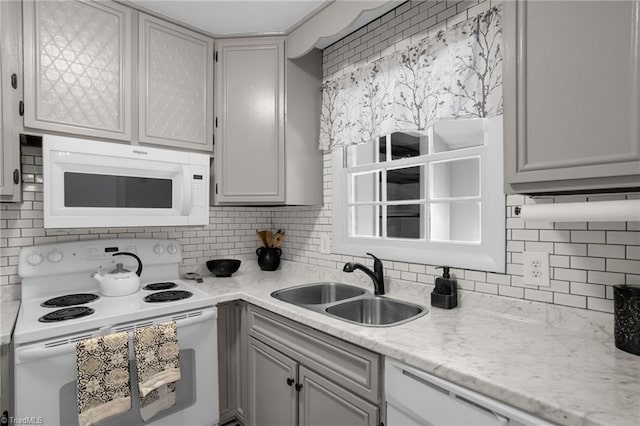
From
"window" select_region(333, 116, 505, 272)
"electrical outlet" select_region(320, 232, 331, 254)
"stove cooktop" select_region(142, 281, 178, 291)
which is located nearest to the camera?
"window" select_region(333, 116, 505, 272)

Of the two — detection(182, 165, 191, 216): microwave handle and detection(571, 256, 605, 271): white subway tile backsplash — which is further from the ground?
detection(182, 165, 191, 216): microwave handle

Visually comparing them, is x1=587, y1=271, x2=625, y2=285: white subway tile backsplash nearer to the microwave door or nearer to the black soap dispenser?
the black soap dispenser

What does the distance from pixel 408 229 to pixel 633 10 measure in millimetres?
1413

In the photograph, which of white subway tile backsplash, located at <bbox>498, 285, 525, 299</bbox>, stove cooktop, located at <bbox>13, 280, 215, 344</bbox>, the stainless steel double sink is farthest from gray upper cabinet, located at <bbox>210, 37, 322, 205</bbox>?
white subway tile backsplash, located at <bbox>498, 285, 525, 299</bbox>

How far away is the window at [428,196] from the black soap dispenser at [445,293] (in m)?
0.12

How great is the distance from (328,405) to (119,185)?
4.90ft

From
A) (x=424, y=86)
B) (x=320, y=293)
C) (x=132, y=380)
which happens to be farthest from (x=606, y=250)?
(x=132, y=380)

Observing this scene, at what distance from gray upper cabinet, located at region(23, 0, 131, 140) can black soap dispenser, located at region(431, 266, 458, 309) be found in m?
1.80

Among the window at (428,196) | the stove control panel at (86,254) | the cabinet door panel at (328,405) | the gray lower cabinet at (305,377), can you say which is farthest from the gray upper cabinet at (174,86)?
the cabinet door panel at (328,405)

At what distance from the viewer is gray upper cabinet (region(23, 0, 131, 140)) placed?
1555mm

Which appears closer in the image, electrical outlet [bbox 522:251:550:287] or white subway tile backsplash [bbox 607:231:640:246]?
white subway tile backsplash [bbox 607:231:640:246]

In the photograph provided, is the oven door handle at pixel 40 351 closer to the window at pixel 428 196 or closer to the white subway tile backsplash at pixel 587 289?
the window at pixel 428 196

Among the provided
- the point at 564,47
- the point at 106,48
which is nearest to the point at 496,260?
the point at 564,47

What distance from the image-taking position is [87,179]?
165cm
